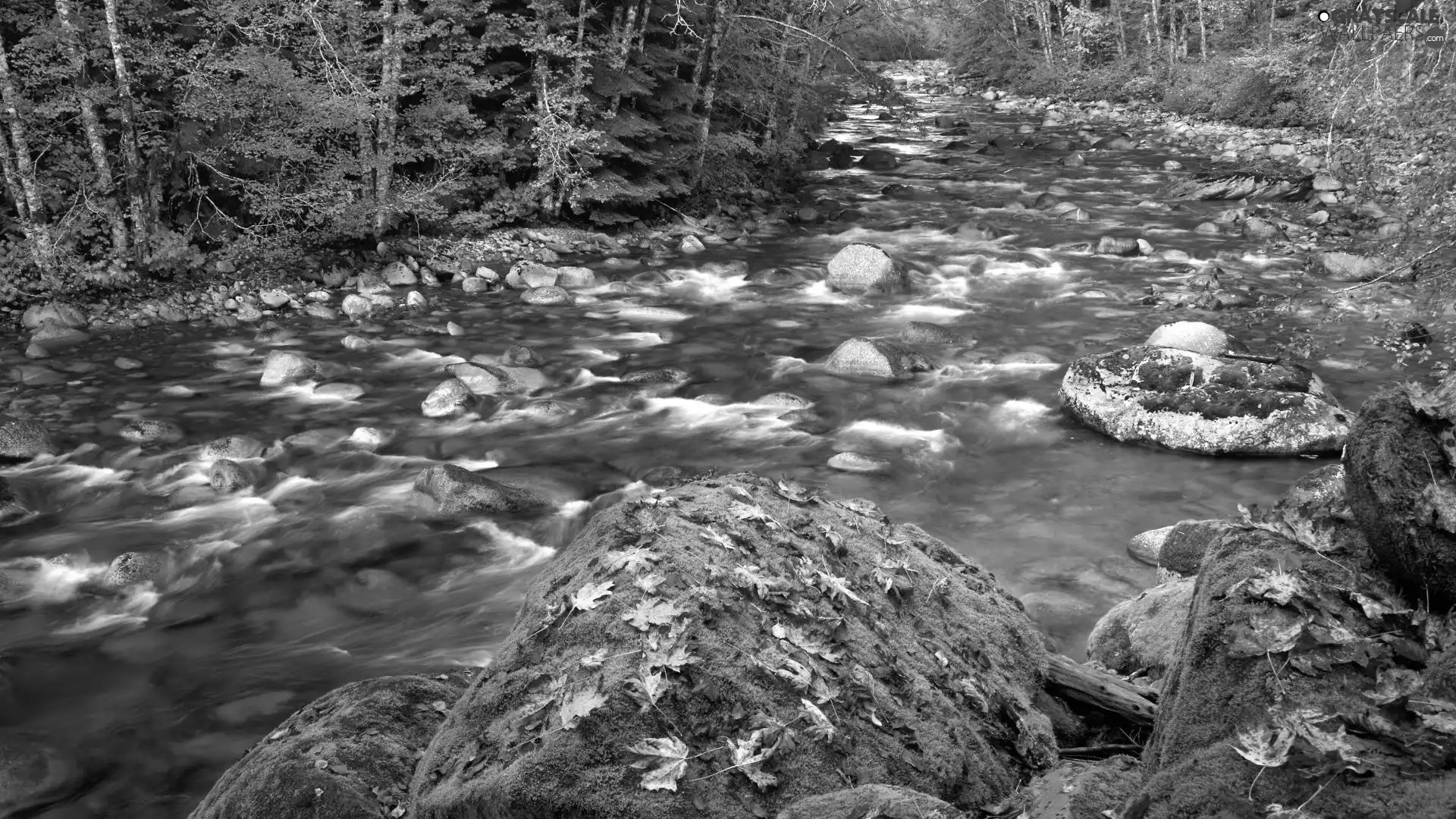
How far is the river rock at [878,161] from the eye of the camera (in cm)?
2622

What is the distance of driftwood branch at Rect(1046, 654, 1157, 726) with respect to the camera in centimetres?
339

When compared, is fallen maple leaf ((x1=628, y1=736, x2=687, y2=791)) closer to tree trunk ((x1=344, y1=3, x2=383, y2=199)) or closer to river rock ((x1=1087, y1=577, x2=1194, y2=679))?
river rock ((x1=1087, y1=577, x2=1194, y2=679))

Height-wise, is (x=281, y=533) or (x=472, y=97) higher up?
(x=472, y=97)

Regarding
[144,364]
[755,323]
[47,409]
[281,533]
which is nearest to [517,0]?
[755,323]

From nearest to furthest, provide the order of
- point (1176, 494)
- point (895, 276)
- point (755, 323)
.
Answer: point (1176, 494) → point (755, 323) → point (895, 276)

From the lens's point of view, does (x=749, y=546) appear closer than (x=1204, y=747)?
No

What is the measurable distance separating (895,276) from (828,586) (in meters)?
13.0

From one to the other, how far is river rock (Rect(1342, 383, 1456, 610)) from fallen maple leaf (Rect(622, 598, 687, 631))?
6.39 ft

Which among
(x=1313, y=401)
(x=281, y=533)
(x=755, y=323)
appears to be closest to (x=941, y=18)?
(x=755, y=323)

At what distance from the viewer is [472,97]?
1731 cm

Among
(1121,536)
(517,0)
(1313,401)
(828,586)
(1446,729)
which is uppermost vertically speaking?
(517,0)

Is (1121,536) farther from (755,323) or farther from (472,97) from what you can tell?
(472,97)

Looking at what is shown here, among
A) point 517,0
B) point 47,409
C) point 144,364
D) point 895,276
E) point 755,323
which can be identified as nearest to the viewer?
point 47,409

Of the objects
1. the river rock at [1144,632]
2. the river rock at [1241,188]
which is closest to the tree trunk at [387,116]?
the river rock at [1144,632]
